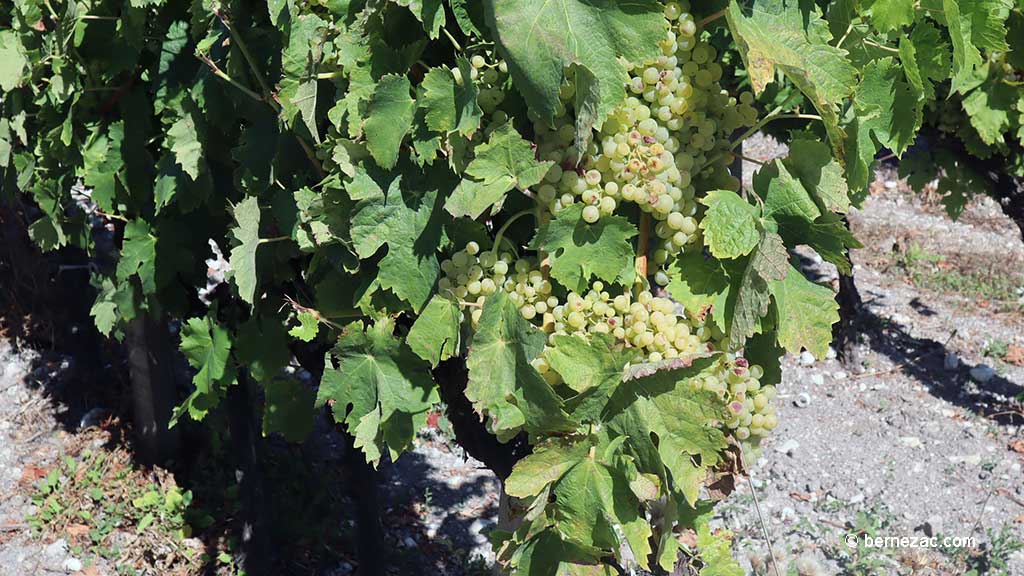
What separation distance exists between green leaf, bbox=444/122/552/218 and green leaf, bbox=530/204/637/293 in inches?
3.0

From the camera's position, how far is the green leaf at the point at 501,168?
139cm

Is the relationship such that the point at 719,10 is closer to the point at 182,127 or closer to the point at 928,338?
the point at 182,127

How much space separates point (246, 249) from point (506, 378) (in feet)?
2.45

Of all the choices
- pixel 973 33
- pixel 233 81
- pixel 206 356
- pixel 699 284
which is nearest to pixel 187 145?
pixel 233 81

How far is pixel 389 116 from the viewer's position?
4.83 feet

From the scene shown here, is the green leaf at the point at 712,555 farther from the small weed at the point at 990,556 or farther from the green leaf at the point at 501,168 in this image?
the small weed at the point at 990,556

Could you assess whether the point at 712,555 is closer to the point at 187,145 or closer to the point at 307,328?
the point at 307,328

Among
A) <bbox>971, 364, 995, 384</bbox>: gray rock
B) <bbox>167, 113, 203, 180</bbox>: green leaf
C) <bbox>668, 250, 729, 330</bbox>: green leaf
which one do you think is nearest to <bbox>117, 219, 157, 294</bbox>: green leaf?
<bbox>167, 113, 203, 180</bbox>: green leaf

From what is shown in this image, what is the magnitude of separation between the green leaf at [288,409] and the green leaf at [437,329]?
0.75 m

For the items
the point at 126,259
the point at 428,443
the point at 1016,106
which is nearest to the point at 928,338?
the point at 1016,106

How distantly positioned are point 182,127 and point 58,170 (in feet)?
3.19

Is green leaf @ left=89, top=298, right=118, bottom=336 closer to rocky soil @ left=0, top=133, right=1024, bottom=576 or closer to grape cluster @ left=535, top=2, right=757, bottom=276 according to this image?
rocky soil @ left=0, top=133, right=1024, bottom=576

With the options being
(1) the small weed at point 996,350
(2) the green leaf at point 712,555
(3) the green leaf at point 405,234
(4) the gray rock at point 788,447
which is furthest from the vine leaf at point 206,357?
(1) the small weed at point 996,350

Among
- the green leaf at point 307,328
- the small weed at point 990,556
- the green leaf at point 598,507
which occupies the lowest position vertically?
the small weed at point 990,556
